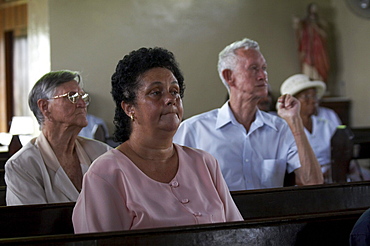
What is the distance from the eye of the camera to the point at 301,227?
159cm

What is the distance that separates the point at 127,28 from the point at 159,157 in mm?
5432

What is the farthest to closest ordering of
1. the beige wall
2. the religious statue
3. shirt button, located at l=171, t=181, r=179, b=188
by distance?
the religious statue → the beige wall → shirt button, located at l=171, t=181, r=179, b=188

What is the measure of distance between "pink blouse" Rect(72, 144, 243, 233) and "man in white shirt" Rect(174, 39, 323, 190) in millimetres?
974

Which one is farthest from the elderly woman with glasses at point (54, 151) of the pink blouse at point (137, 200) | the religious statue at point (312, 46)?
the religious statue at point (312, 46)

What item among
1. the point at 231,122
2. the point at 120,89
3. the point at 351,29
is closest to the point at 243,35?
the point at 351,29

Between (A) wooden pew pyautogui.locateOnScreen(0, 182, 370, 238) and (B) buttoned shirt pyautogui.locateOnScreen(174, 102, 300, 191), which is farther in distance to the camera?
(B) buttoned shirt pyautogui.locateOnScreen(174, 102, 300, 191)

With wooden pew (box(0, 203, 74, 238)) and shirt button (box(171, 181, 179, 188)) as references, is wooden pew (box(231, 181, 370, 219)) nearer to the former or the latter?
shirt button (box(171, 181, 179, 188))

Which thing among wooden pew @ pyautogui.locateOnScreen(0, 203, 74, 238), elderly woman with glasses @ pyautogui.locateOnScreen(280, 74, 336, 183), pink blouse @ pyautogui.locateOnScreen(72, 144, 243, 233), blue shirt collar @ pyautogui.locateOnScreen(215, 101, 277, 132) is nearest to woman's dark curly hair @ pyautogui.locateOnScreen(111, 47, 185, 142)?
pink blouse @ pyautogui.locateOnScreen(72, 144, 243, 233)

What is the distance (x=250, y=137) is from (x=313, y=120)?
1.74 m

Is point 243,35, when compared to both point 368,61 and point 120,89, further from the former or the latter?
point 120,89

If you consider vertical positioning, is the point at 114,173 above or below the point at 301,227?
above

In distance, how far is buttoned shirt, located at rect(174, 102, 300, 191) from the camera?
287cm

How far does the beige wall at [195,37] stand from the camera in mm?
6941

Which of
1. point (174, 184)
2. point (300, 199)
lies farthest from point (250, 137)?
point (174, 184)
